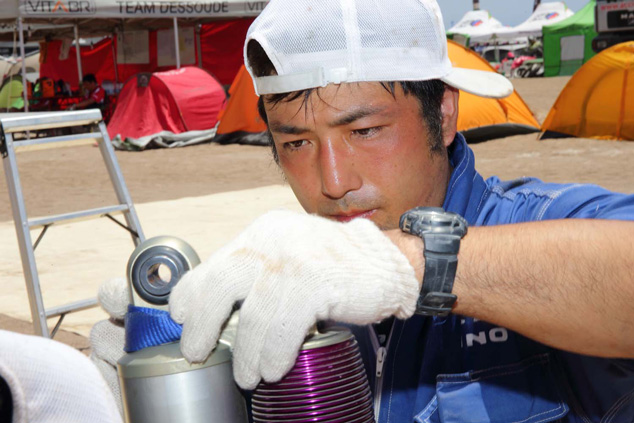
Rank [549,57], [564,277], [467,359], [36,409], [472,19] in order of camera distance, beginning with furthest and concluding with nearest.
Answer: [472,19] → [549,57] → [467,359] → [564,277] → [36,409]

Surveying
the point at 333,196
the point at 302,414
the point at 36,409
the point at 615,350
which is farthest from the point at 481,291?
the point at 36,409

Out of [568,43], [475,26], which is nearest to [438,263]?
[568,43]

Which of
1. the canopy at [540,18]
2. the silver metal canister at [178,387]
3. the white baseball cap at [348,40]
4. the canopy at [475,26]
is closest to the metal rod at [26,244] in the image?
the white baseball cap at [348,40]

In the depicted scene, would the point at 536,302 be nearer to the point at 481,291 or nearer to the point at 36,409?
the point at 481,291

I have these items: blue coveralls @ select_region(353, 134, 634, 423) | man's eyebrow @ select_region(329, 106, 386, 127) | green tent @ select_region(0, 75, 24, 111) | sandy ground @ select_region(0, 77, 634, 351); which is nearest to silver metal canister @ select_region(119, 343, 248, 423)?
blue coveralls @ select_region(353, 134, 634, 423)

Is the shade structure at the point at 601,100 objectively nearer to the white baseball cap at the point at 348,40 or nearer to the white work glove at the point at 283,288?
the white baseball cap at the point at 348,40

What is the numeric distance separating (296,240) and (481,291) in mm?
322

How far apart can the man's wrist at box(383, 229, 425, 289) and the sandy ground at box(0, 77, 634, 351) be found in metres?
3.09

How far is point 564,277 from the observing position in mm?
1222

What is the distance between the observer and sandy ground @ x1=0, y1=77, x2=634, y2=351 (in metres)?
5.69

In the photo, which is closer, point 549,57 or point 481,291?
point 481,291

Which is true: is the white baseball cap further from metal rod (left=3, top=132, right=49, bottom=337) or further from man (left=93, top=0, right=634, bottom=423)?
metal rod (left=3, top=132, right=49, bottom=337)

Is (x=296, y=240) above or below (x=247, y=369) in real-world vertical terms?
above

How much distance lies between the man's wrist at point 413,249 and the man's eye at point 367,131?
0.53m
